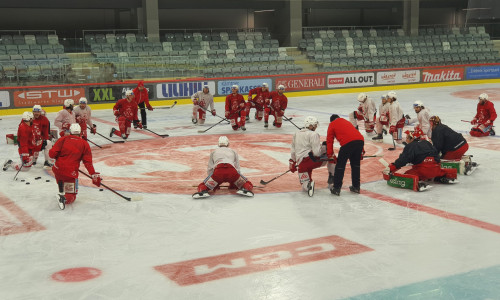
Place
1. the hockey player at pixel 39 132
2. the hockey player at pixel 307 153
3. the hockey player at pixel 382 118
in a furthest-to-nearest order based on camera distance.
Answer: the hockey player at pixel 382 118 → the hockey player at pixel 39 132 → the hockey player at pixel 307 153

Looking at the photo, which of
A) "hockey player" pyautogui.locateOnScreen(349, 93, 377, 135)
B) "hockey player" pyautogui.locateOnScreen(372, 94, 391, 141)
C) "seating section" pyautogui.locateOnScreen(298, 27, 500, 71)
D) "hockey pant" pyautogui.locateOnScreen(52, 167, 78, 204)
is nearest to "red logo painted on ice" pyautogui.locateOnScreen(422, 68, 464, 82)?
"seating section" pyautogui.locateOnScreen(298, 27, 500, 71)

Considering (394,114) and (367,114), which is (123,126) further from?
(394,114)

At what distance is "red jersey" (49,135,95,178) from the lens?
10.1 m

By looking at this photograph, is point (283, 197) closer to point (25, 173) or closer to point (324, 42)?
point (25, 173)

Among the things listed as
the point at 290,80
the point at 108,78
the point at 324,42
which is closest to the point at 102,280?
the point at 108,78

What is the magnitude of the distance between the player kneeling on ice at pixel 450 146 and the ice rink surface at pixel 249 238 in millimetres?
376

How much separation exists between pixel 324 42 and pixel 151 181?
1021 inches

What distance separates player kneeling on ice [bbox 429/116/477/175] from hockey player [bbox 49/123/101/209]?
6.77 meters

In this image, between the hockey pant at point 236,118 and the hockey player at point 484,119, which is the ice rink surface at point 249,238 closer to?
the hockey player at point 484,119

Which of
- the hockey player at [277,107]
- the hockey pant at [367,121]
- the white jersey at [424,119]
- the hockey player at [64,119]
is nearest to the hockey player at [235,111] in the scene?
the hockey player at [277,107]

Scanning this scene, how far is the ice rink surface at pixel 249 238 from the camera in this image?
6.62m

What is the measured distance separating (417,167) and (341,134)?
171 cm

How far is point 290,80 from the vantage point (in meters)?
30.3

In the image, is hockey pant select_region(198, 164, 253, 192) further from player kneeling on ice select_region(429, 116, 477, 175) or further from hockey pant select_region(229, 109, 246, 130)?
hockey pant select_region(229, 109, 246, 130)
